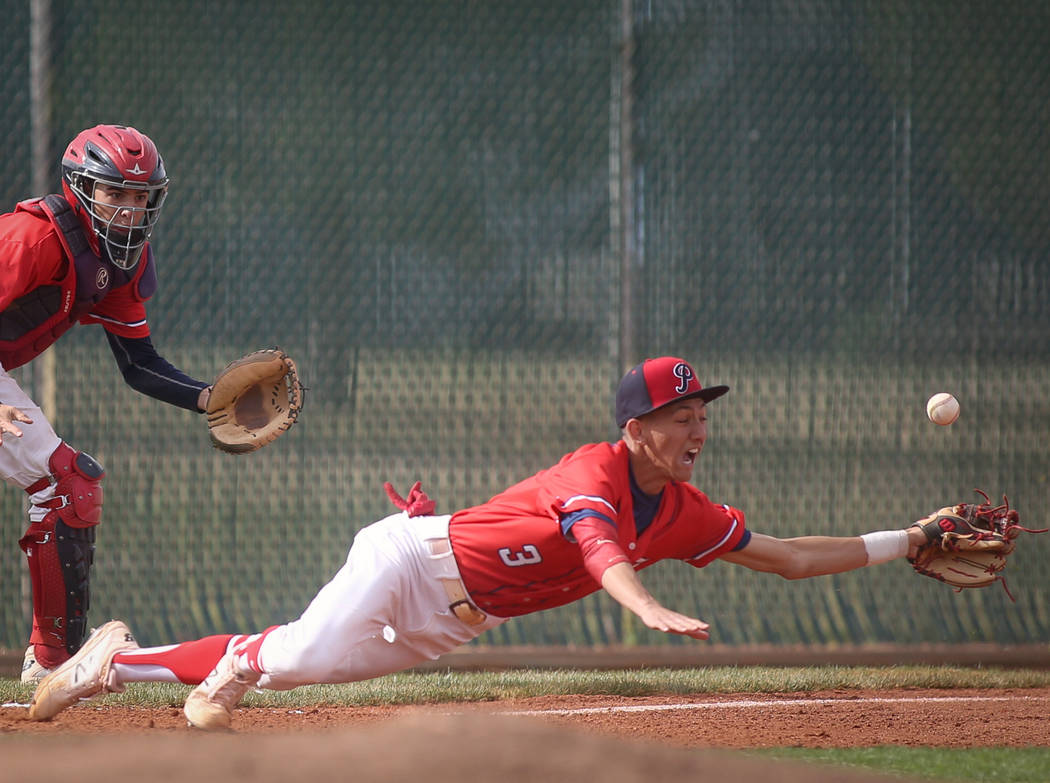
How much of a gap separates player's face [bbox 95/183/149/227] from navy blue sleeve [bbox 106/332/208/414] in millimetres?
549

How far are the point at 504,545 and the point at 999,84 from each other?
4.15 meters

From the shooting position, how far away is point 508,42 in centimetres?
612

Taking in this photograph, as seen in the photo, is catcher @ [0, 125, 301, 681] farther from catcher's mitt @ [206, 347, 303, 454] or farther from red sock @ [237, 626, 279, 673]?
red sock @ [237, 626, 279, 673]

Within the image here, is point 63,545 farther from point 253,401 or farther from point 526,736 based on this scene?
point 526,736

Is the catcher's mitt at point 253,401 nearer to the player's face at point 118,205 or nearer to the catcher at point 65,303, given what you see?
the catcher at point 65,303

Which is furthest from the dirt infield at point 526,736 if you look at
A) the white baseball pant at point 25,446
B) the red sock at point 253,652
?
the white baseball pant at point 25,446

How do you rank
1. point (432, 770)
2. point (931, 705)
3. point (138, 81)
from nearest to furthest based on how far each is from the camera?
point (432, 770) → point (931, 705) → point (138, 81)

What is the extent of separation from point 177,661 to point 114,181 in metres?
1.65

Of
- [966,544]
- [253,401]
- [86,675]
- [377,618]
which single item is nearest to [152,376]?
[253,401]

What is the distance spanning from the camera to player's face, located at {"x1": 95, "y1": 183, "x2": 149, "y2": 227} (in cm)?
432

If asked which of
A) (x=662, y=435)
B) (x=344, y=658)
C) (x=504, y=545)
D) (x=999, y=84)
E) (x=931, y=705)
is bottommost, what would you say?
(x=931, y=705)

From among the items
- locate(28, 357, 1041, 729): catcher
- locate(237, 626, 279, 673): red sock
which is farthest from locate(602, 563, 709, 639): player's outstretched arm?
locate(237, 626, 279, 673): red sock

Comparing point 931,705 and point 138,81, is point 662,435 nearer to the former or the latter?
point 931,705

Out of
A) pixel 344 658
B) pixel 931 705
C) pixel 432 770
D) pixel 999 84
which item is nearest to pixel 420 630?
pixel 344 658
